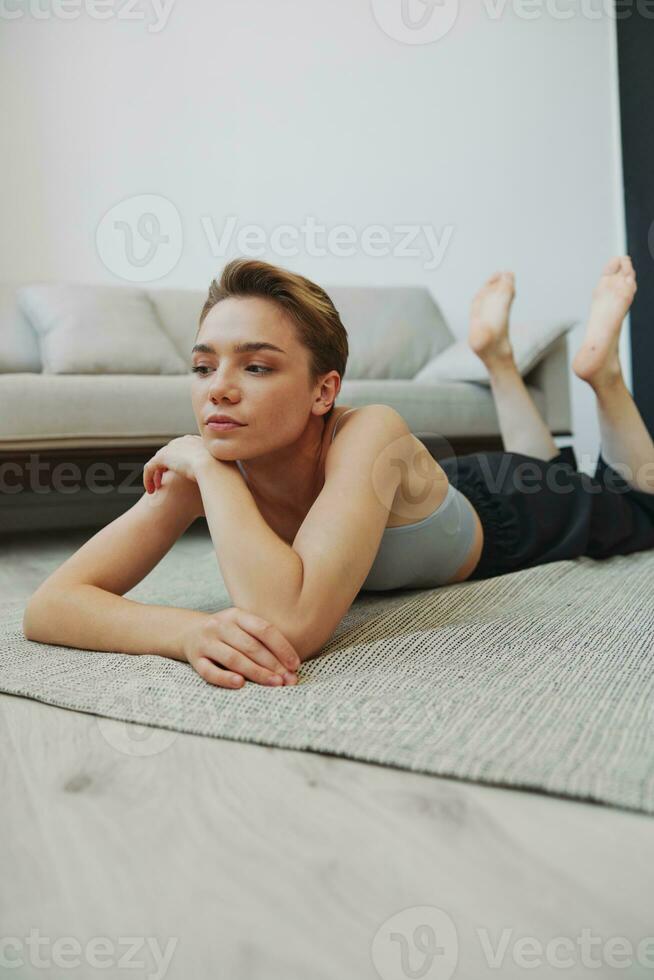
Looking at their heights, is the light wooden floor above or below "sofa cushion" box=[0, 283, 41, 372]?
below

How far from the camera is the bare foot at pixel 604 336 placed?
1974mm

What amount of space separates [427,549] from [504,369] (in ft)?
3.10

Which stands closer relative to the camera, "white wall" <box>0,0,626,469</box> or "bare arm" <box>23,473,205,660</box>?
"bare arm" <box>23,473,205,660</box>

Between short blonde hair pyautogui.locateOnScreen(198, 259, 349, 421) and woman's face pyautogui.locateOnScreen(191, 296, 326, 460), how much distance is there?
17 mm

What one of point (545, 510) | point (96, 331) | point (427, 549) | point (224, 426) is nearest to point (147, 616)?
point (224, 426)

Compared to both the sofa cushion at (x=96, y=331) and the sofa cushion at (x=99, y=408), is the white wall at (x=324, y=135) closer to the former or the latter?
the sofa cushion at (x=96, y=331)

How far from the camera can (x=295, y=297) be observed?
47.3 inches

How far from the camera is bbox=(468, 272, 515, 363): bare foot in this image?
225 centimetres

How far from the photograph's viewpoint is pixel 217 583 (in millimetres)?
1780

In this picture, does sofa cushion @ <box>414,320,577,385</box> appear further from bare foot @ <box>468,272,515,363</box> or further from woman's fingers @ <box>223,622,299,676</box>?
woman's fingers @ <box>223,622,299,676</box>

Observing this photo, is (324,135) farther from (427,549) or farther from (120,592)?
(120,592)

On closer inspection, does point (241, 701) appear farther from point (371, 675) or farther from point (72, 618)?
point (72, 618)

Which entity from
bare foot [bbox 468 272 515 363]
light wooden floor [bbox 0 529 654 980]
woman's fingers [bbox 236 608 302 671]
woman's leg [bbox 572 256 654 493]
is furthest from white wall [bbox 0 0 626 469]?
light wooden floor [bbox 0 529 654 980]

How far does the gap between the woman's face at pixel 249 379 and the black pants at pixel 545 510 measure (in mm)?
670
